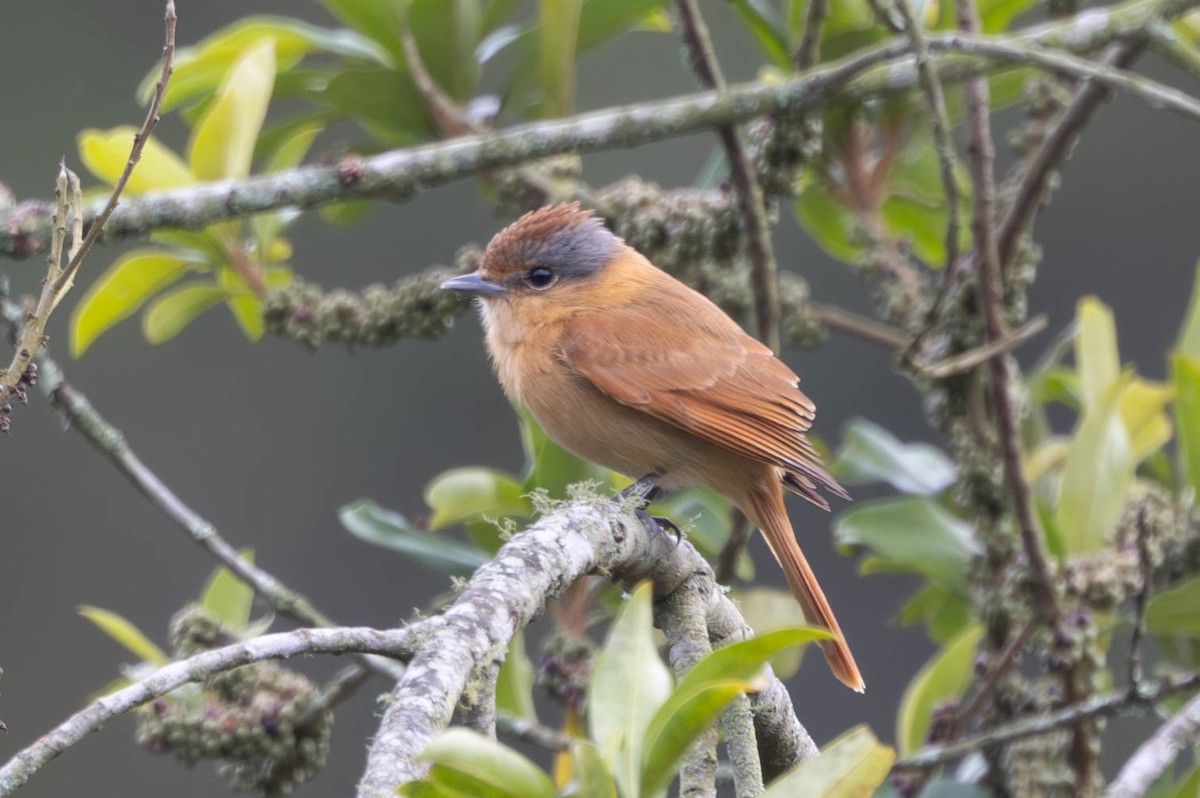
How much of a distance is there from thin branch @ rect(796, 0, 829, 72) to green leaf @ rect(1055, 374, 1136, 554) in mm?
1008

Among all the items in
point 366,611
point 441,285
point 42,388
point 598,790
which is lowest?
point 598,790

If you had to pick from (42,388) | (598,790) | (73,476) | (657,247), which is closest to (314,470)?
(73,476)

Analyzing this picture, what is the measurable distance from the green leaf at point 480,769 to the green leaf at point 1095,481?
2.23 meters

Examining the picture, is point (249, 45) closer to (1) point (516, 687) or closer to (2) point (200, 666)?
(1) point (516, 687)

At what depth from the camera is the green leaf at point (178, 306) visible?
365 centimetres

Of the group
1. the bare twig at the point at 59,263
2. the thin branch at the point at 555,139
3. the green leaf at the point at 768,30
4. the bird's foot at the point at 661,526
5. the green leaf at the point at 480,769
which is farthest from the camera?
the green leaf at the point at 768,30

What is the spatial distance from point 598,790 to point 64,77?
10275 mm

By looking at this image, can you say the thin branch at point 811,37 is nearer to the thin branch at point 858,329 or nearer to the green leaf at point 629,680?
the thin branch at point 858,329

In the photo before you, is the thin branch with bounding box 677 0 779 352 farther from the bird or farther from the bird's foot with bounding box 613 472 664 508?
the bird's foot with bounding box 613 472 664 508

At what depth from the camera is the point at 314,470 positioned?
9.92m

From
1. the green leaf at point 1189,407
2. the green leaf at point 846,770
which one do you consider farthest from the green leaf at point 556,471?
the green leaf at point 846,770

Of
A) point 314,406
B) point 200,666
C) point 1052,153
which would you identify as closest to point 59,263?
point 200,666

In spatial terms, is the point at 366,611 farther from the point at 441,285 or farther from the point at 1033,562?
the point at 1033,562

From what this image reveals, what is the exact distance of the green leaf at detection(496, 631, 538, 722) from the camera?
10.2ft
